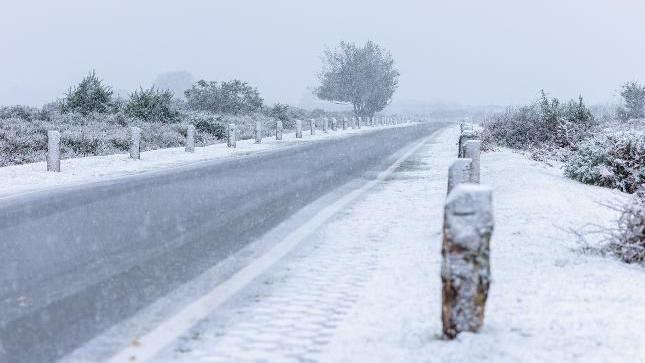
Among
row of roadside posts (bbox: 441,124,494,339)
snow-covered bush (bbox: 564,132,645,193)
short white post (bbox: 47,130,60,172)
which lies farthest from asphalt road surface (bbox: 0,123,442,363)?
snow-covered bush (bbox: 564,132,645,193)

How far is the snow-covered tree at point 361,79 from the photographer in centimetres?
8662

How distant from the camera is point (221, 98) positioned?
59188 mm

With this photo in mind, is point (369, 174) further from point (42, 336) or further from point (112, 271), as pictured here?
point (42, 336)

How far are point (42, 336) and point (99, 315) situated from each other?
0.52 meters

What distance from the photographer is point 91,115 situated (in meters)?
34.9

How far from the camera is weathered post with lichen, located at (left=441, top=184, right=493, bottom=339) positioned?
14.4 feet

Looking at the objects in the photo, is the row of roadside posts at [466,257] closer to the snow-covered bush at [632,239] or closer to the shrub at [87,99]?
the snow-covered bush at [632,239]

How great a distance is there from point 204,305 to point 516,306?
7.14 ft

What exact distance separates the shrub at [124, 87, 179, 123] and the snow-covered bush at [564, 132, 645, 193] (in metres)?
26.6

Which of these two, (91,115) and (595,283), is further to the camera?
(91,115)

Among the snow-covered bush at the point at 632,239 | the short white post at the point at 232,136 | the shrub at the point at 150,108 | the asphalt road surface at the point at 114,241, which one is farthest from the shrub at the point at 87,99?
the snow-covered bush at the point at 632,239

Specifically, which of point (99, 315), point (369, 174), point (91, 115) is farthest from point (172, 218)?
point (91, 115)

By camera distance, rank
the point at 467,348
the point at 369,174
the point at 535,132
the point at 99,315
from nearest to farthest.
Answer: the point at 467,348 < the point at 99,315 < the point at 369,174 < the point at 535,132

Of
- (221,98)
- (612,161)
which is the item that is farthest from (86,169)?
(221,98)
